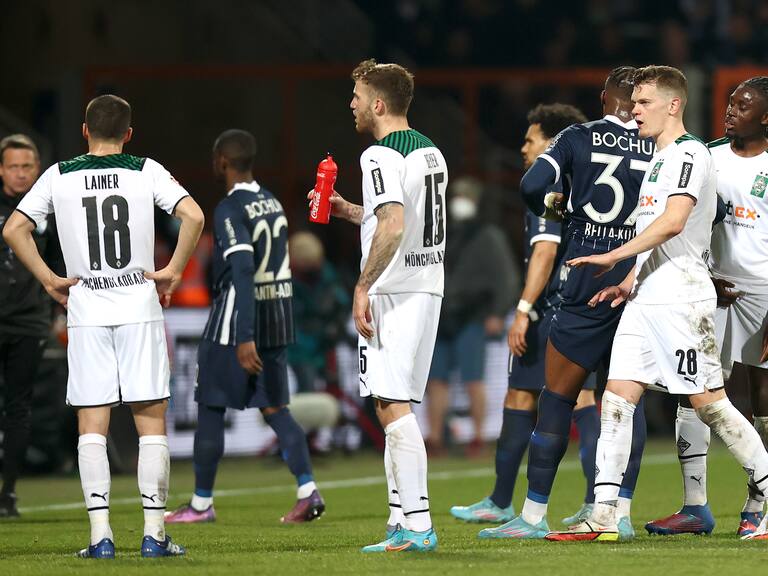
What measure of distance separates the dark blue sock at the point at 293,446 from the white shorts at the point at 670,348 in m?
2.64

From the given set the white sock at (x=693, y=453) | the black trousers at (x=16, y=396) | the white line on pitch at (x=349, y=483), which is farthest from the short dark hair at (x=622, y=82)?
the white line on pitch at (x=349, y=483)

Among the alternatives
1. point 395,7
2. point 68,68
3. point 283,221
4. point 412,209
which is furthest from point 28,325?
point 395,7

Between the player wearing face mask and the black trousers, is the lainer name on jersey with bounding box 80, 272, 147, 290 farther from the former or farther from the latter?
the player wearing face mask

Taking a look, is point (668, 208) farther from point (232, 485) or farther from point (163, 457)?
point (232, 485)

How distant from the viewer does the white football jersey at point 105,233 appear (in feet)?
22.9

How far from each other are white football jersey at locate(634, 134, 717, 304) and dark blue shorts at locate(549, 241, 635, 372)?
1.01 ft

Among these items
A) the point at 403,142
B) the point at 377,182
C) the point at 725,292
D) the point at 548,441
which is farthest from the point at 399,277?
the point at 725,292

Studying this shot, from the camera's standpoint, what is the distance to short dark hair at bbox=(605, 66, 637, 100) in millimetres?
7500

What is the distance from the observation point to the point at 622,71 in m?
7.55

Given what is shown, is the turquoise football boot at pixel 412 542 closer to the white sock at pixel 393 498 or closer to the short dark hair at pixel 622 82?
the white sock at pixel 393 498

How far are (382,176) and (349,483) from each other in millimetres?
5515

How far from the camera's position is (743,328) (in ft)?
25.5

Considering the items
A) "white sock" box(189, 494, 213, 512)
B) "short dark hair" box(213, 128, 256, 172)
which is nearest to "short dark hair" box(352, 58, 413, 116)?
"short dark hair" box(213, 128, 256, 172)

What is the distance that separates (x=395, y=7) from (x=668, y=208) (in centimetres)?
1373
